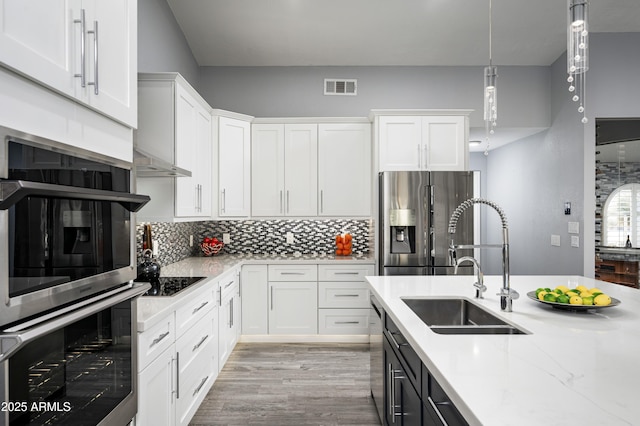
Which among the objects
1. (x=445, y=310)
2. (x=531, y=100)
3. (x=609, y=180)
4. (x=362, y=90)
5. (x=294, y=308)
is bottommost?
(x=294, y=308)

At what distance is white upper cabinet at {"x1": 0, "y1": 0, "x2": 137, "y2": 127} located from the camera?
0.92 meters

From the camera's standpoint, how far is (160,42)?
11.8 ft

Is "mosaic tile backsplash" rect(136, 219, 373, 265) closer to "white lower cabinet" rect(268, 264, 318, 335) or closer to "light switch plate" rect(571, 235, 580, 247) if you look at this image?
"white lower cabinet" rect(268, 264, 318, 335)

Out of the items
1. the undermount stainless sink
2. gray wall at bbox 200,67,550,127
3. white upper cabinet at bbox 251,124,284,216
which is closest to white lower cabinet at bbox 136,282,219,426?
the undermount stainless sink

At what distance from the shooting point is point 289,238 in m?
4.94

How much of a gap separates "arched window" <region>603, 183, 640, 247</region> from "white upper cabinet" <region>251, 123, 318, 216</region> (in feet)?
11.1

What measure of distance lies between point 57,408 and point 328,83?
175 inches

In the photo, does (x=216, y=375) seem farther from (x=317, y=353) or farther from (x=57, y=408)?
(x=57, y=408)

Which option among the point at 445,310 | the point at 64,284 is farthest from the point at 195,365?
the point at 64,284

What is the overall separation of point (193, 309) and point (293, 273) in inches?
71.2

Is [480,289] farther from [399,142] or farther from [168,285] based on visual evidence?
[399,142]

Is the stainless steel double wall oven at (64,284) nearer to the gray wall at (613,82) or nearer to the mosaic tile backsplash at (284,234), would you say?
the mosaic tile backsplash at (284,234)

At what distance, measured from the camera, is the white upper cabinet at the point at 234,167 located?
4.22 metres

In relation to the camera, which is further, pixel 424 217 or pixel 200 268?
pixel 424 217
